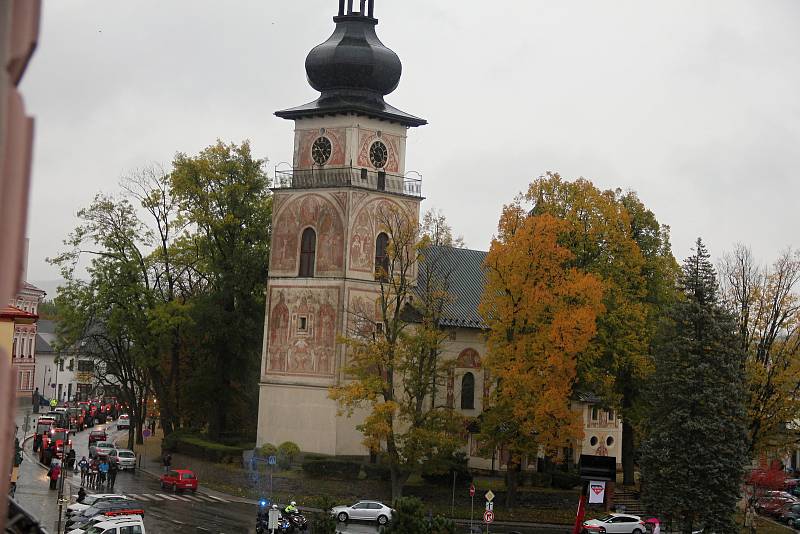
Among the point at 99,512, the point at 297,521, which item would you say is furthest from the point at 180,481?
the point at 99,512

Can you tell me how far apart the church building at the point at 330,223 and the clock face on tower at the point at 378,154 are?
5cm

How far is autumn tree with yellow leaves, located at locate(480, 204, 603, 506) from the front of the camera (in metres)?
48.4

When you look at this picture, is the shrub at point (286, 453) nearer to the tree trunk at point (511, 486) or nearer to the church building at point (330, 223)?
the church building at point (330, 223)

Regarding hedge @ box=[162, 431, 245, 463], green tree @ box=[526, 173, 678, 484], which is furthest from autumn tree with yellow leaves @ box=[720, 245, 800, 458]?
hedge @ box=[162, 431, 245, 463]

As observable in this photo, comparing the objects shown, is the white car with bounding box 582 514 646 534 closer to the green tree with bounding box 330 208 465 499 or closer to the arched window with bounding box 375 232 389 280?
the green tree with bounding box 330 208 465 499

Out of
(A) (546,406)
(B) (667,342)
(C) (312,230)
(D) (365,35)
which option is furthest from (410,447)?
(D) (365,35)

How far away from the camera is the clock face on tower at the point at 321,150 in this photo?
2267 inches

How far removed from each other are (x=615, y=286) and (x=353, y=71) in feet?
51.9

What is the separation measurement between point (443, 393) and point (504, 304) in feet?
39.0

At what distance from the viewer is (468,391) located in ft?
206

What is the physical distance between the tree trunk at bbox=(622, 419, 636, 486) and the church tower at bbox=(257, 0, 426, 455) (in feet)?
39.9

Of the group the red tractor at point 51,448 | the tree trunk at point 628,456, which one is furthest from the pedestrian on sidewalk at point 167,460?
the tree trunk at point 628,456

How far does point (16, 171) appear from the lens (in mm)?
3020

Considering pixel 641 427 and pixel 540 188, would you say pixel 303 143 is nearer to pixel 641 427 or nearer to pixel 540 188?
pixel 540 188
